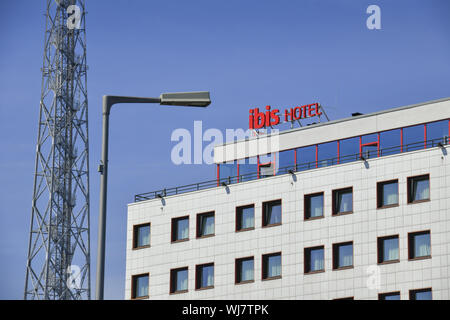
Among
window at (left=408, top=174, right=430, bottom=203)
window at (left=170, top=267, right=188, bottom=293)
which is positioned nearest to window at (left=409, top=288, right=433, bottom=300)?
window at (left=408, top=174, right=430, bottom=203)

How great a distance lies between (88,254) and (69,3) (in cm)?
2940

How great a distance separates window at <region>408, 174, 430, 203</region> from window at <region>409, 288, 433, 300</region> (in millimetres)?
6087

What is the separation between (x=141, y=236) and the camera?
271 feet

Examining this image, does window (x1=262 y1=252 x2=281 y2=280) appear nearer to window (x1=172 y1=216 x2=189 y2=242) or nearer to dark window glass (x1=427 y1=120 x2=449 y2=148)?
window (x1=172 y1=216 x2=189 y2=242)

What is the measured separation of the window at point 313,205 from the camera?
7488 centimetres

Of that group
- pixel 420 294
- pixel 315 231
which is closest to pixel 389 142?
pixel 315 231

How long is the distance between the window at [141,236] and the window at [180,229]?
245 cm

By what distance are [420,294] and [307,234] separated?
9.68 meters

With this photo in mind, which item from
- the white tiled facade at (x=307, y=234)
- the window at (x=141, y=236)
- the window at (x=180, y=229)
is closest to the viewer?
the white tiled facade at (x=307, y=234)

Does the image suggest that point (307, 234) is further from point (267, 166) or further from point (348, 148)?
point (267, 166)

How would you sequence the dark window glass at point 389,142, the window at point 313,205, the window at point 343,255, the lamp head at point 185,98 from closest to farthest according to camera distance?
the lamp head at point 185,98
the window at point 343,255
the window at point 313,205
the dark window glass at point 389,142

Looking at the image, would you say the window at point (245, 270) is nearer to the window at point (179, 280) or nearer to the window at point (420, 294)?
the window at point (179, 280)

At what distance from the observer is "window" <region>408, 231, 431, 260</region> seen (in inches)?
2721

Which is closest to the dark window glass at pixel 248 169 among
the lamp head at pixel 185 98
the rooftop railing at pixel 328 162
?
the rooftop railing at pixel 328 162
